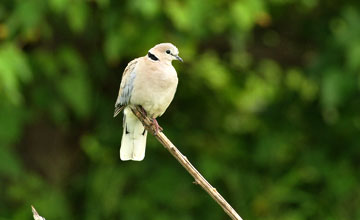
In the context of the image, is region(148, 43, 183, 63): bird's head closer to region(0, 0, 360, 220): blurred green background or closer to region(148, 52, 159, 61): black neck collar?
region(148, 52, 159, 61): black neck collar

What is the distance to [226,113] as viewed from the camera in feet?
18.6

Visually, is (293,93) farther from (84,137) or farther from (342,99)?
(84,137)

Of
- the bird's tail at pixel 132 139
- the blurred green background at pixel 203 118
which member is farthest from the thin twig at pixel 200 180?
the blurred green background at pixel 203 118

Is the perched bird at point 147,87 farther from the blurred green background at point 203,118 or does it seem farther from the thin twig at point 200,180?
the blurred green background at point 203,118

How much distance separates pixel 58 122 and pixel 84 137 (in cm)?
57

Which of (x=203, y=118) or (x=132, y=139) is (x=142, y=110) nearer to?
(x=132, y=139)

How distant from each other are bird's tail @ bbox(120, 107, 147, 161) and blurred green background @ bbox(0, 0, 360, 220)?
1.78m

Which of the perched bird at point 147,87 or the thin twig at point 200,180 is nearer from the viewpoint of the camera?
the thin twig at point 200,180

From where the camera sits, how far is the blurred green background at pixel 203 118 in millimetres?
4766

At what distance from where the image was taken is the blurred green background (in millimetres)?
4766

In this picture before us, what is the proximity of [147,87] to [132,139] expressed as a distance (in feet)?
0.79

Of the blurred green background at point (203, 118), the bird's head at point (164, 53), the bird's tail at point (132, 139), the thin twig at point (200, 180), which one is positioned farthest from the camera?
the blurred green background at point (203, 118)

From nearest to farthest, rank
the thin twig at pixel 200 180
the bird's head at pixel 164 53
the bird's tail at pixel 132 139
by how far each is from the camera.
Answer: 1. the thin twig at pixel 200 180
2. the bird's head at pixel 164 53
3. the bird's tail at pixel 132 139

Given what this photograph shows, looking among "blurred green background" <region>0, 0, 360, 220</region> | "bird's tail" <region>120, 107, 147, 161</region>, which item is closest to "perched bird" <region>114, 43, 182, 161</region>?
"bird's tail" <region>120, 107, 147, 161</region>
